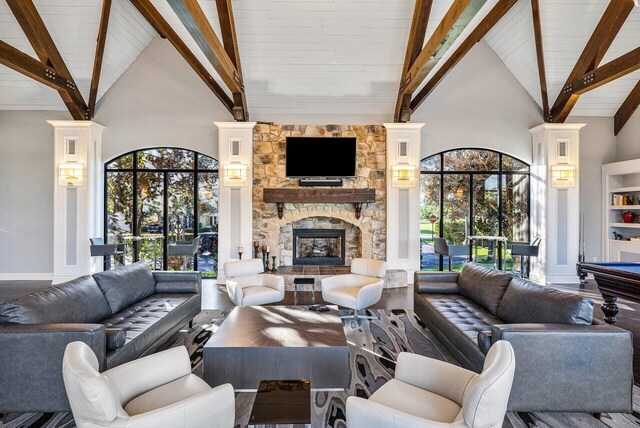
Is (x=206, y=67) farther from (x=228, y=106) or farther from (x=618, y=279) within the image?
(x=618, y=279)

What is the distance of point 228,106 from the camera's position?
6.82 m

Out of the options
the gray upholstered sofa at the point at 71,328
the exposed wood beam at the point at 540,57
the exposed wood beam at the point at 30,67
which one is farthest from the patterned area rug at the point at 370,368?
the exposed wood beam at the point at 540,57

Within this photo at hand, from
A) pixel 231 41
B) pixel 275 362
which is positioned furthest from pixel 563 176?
pixel 275 362

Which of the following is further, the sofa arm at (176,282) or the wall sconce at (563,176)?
the wall sconce at (563,176)

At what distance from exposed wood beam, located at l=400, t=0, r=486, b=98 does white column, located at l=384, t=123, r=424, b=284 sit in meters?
1.33

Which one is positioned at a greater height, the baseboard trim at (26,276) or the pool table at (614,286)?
the pool table at (614,286)

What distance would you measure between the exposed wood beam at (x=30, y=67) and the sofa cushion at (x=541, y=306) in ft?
23.3

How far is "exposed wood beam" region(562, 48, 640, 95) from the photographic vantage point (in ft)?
16.6

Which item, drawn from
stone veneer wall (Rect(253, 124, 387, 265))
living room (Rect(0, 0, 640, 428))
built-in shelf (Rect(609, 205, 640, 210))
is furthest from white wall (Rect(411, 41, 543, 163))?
built-in shelf (Rect(609, 205, 640, 210))

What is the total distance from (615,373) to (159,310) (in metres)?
3.97

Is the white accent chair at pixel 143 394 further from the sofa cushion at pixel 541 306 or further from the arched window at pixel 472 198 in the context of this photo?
the arched window at pixel 472 198

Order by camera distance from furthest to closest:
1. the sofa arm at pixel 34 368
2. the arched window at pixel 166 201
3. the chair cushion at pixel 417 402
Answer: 1. the arched window at pixel 166 201
2. the sofa arm at pixel 34 368
3. the chair cushion at pixel 417 402

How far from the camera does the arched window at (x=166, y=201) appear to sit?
7.42m

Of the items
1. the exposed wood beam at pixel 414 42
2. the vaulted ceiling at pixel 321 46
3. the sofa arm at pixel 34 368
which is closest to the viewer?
the sofa arm at pixel 34 368
